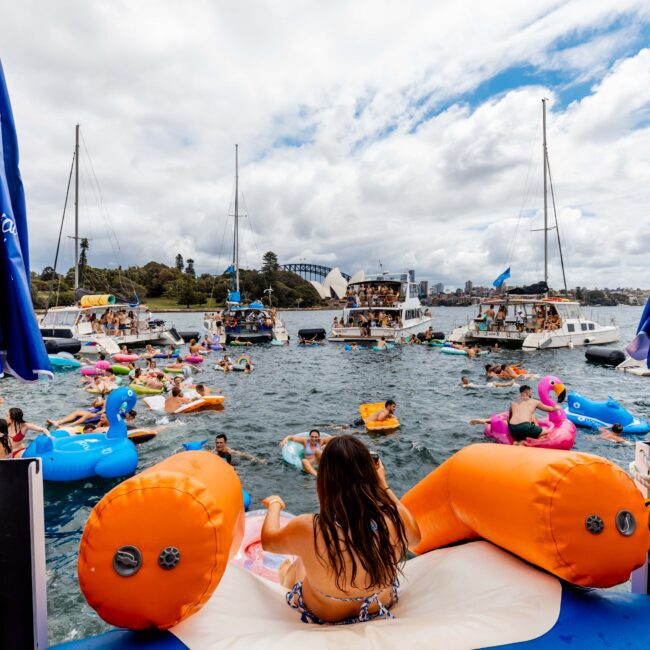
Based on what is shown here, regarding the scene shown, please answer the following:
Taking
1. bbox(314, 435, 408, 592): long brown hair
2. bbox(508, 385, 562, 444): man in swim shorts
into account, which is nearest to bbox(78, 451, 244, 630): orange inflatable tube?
bbox(314, 435, 408, 592): long brown hair

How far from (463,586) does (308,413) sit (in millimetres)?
9913

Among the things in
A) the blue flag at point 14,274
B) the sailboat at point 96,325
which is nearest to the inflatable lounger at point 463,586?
the blue flag at point 14,274

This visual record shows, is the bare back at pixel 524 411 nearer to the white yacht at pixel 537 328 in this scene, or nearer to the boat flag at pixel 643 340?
the boat flag at pixel 643 340

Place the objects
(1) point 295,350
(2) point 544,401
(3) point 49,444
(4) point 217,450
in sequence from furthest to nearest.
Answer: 1. (1) point 295,350
2. (2) point 544,401
3. (4) point 217,450
4. (3) point 49,444

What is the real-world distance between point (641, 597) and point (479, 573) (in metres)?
0.82

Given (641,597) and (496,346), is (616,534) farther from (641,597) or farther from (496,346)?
(496,346)

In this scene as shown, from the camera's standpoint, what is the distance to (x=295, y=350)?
27672mm

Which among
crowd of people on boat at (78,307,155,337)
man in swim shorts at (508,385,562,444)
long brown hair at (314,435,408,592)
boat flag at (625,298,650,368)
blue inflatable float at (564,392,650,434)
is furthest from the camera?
crowd of people on boat at (78,307,155,337)

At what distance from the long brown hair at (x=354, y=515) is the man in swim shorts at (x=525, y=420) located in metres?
6.76

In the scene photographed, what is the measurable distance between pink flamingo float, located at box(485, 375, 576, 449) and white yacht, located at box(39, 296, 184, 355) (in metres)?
19.7

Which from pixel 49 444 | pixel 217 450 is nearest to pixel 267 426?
pixel 217 450

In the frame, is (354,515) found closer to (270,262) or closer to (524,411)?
(524,411)

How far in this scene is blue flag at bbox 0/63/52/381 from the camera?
2693 mm

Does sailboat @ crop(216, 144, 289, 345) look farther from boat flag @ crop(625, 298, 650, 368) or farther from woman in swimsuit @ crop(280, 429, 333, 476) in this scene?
boat flag @ crop(625, 298, 650, 368)
